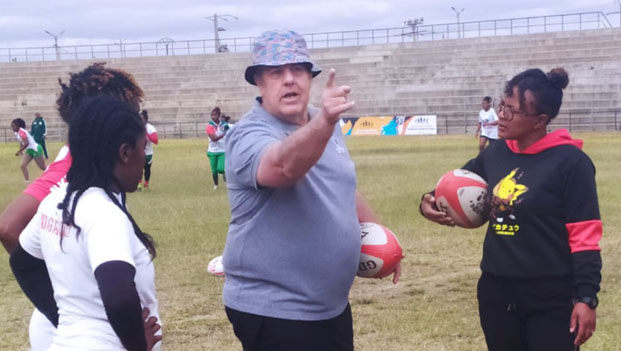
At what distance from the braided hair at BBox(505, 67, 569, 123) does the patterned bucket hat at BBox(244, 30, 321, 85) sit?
3.85ft

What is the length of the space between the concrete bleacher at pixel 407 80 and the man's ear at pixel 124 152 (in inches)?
1369

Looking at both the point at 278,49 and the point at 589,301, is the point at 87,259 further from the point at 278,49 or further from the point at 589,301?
the point at 589,301

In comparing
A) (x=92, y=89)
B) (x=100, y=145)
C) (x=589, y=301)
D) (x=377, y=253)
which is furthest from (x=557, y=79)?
(x=100, y=145)

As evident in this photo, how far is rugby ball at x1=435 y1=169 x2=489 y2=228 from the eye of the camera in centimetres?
422

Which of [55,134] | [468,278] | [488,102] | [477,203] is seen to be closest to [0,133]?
[55,134]

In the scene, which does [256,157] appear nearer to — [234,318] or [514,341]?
[234,318]

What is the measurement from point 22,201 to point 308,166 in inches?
48.1

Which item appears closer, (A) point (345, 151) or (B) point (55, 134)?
(A) point (345, 151)

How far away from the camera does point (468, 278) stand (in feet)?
26.0

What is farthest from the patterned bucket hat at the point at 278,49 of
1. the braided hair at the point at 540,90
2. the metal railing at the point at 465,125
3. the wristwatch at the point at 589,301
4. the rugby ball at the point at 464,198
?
the metal railing at the point at 465,125

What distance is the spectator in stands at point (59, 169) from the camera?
320 centimetres

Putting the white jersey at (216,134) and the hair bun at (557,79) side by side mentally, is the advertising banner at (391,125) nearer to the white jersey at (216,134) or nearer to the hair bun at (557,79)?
the white jersey at (216,134)

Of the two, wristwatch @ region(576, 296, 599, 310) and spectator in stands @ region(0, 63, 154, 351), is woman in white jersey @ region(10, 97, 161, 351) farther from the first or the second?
wristwatch @ region(576, 296, 599, 310)

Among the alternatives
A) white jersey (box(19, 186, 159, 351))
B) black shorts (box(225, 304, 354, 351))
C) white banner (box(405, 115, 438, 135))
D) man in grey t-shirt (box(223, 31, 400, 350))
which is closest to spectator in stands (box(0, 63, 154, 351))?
white jersey (box(19, 186, 159, 351))
